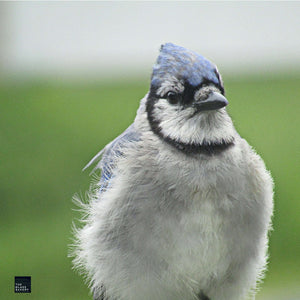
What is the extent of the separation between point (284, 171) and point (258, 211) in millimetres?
760

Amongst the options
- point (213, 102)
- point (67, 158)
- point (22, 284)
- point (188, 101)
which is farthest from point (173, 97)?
point (22, 284)

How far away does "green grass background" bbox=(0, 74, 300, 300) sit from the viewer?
2.92 meters

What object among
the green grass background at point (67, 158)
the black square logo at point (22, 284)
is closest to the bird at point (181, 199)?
the green grass background at point (67, 158)

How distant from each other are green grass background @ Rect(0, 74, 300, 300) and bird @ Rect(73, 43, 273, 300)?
0.54 m

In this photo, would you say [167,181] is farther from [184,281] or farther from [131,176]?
[184,281]

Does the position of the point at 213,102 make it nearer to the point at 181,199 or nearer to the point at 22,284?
the point at 181,199

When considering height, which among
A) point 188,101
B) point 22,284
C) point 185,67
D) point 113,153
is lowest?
point 22,284

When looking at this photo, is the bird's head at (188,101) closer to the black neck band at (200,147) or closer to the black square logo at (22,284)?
the black neck band at (200,147)

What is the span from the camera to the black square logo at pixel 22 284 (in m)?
2.92

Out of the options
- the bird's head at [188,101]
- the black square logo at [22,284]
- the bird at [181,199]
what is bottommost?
the black square logo at [22,284]

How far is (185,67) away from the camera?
2074mm

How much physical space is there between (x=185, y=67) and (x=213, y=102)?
0.17m

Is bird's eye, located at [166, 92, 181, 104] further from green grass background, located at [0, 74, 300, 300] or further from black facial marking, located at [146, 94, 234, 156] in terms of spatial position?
green grass background, located at [0, 74, 300, 300]

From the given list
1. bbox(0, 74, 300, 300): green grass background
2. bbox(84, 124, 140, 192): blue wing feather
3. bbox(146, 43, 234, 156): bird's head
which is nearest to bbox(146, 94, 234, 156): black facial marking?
bbox(146, 43, 234, 156): bird's head
